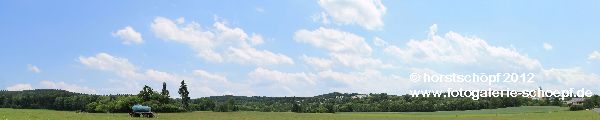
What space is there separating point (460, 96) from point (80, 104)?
95.8m

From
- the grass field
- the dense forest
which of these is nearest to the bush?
the dense forest

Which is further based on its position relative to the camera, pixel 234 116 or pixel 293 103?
pixel 293 103

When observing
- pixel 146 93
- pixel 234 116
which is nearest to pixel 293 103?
pixel 146 93

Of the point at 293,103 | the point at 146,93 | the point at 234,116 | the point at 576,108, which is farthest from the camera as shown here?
the point at 293,103

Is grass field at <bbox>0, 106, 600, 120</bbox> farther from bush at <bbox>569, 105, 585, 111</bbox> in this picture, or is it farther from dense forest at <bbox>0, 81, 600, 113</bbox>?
bush at <bbox>569, 105, 585, 111</bbox>

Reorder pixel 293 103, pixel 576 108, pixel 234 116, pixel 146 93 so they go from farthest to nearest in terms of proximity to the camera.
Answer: pixel 293 103, pixel 576 108, pixel 146 93, pixel 234 116

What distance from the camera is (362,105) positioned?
516ft

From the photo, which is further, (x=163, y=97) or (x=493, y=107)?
(x=493, y=107)

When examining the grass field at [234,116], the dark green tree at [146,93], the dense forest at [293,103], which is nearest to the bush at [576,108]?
the dense forest at [293,103]

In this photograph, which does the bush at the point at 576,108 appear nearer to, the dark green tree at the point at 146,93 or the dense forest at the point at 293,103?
the dense forest at the point at 293,103

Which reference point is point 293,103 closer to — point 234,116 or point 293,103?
point 293,103

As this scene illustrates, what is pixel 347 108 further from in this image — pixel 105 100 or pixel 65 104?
pixel 65 104

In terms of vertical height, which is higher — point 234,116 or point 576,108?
point 576,108

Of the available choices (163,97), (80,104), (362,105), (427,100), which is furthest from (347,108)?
(80,104)
